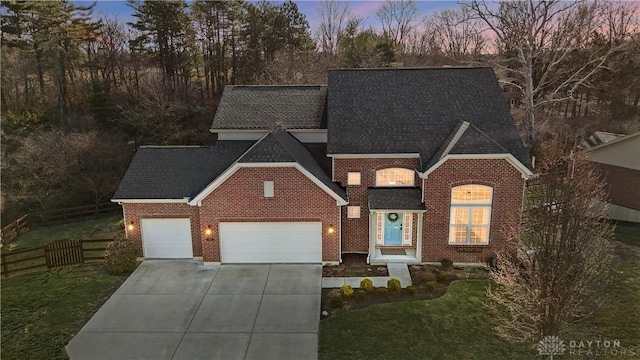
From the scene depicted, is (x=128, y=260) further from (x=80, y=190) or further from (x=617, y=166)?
(x=617, y=166)

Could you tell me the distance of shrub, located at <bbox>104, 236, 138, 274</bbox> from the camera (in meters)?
17.9

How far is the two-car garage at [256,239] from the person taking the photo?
59.8 feet

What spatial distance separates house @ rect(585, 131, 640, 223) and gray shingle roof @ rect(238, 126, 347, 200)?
17.0 meters

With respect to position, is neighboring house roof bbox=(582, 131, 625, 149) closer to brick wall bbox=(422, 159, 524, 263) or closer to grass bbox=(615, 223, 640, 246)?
grass bbox=(615, 223, 640, 246)

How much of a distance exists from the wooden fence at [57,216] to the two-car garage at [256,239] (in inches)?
456

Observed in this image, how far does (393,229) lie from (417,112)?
5.44 metres

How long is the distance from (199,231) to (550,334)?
1373cm

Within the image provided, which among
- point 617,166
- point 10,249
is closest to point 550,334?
point 617,166

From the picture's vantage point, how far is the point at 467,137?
58.1ft

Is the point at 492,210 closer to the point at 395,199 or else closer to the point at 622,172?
the point at 395,199

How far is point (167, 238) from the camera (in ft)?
62.2

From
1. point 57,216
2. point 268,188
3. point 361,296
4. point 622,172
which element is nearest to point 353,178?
point 268,188
